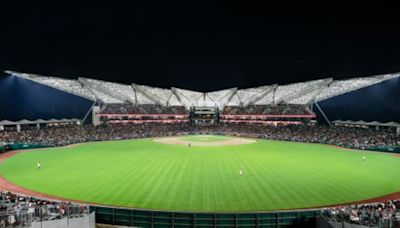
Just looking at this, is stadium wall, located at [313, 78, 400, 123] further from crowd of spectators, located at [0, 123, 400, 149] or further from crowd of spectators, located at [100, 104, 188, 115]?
crowd of spectators, located at [100, 104, 188, 115]

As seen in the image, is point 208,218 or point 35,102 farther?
point 35,102

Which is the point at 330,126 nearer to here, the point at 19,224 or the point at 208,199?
the point at 208,199

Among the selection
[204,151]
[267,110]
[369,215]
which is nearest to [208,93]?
[267,110]

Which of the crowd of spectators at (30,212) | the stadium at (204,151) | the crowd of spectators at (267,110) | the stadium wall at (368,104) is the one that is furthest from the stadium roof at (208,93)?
the crowd of spectators at (30,212)

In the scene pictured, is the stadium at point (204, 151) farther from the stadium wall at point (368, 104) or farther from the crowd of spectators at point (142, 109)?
the crowd of spectators at point (142, 109)

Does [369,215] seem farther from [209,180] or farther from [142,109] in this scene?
[142,109]
